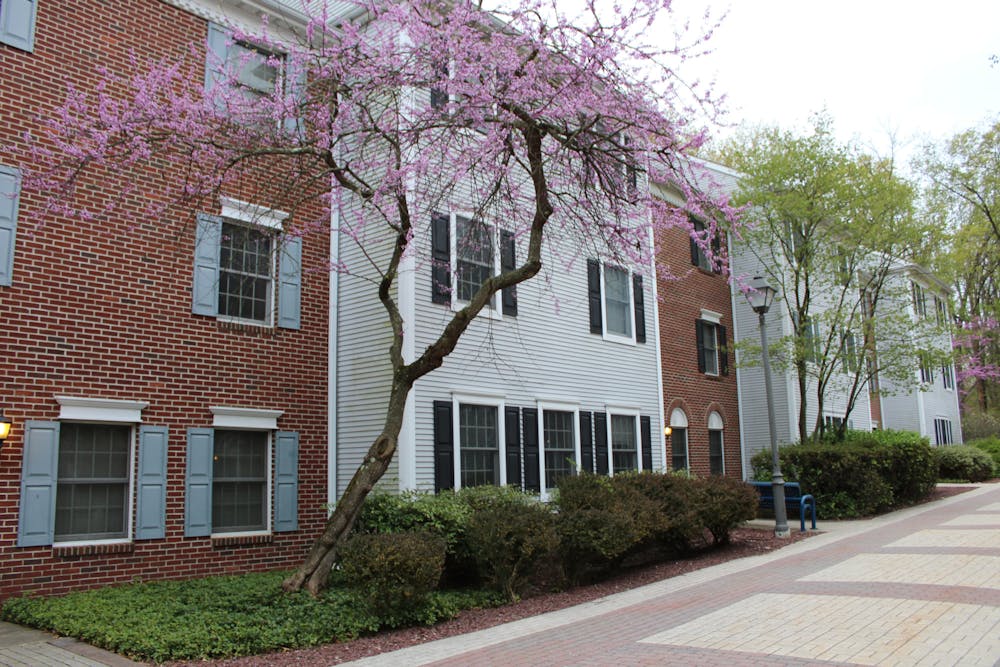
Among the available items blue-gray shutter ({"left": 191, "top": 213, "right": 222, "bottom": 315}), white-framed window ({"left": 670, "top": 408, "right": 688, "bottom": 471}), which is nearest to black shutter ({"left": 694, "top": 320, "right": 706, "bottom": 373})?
white-framed window ({"left": 670, "top": 408, "right": 688, "bottom": 471})

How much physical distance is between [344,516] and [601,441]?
808 centimetres

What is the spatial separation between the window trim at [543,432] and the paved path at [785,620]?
3.65 m

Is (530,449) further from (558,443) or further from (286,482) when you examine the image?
(286,482)

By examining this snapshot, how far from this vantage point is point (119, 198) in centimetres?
1020

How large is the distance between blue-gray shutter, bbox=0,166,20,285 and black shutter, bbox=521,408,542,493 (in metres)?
8.05

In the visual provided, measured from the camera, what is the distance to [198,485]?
34.9ft

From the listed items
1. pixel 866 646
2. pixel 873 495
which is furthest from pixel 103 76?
pixel 873 495

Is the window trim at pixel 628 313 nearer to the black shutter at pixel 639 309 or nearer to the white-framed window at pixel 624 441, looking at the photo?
the black shutter at pixel 639 309

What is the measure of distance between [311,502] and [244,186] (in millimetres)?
4762

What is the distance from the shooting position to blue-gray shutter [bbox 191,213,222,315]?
1106 cm

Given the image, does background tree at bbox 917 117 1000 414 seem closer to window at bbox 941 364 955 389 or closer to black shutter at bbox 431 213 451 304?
window at bbox 941 364 955 389

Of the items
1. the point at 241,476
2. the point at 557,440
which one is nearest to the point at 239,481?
the point at 241,476

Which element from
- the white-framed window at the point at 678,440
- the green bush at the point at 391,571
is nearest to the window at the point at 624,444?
the white-framed window at the point at 678,440

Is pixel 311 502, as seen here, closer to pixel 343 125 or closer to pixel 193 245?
pixel 193 245
